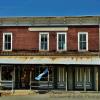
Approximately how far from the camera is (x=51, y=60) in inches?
1312

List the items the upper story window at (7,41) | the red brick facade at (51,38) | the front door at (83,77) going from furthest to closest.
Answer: the upper story window at (7,41)
the red brick facade at (51,38)
the front door at (83,77)

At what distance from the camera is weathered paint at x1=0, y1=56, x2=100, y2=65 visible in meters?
32.8

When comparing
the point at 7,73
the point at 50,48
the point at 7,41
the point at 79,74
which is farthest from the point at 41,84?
the point at 7,41

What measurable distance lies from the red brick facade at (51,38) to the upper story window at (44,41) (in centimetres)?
28

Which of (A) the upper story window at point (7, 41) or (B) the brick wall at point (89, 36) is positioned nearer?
(B) the brick wall at point (89, 36)

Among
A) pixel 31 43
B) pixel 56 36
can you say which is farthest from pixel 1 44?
pixel 56 36

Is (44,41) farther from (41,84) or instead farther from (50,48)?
(41,84)

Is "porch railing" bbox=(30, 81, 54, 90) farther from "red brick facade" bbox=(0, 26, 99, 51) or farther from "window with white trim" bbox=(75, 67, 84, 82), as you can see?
"red brick facade" bbox=(0, 26, 99, 51)

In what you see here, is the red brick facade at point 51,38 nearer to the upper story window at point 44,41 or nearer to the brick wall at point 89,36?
the brick wall at point 89,36

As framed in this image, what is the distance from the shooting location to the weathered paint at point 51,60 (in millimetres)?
32781

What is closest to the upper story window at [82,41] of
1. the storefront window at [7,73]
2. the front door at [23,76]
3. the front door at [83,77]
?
the front door at [83,77]

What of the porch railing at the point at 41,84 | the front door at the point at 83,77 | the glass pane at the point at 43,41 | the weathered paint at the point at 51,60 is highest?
the glass pane at the point at 43,41

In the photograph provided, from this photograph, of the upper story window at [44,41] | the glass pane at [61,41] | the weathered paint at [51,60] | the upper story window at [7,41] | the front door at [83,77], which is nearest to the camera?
the weathered paint at [51,60]

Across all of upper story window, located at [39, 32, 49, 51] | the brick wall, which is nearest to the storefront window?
upper story window, located at [39, 32, 49, 51]
